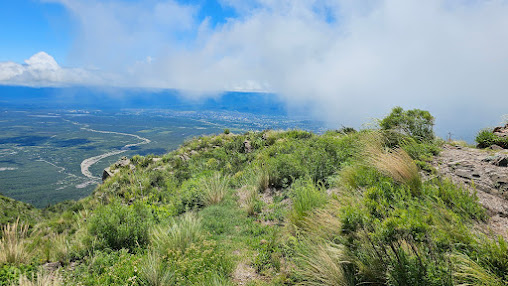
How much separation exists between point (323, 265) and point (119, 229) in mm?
4449

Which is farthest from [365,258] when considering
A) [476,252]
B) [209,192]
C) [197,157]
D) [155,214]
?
[197,157]

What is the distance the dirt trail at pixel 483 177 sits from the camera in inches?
118

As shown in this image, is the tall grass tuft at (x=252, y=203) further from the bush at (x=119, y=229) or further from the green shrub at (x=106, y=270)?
the green shrub at (x=106, y=270)

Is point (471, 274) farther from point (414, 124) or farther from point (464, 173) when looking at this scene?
point (414, 124)

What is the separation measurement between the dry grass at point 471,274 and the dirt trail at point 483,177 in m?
0.62

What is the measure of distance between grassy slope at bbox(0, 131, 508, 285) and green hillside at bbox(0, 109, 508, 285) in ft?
0.06

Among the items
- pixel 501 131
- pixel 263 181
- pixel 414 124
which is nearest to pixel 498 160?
pixel 414 124

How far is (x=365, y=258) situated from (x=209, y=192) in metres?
5.22

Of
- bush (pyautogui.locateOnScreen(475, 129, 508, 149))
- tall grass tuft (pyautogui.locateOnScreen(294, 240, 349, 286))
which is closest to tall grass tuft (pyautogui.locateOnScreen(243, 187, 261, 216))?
tall grass tuft (pyautogui.locateOnScreen(294, 240, 349, 286))

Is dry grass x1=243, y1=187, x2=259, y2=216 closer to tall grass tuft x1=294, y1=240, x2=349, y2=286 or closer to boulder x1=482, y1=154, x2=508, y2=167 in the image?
tall grass tuft x1=294, y1=240, x2=349, y2=286

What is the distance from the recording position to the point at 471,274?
6.92ft

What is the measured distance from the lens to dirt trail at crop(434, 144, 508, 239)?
3.00m

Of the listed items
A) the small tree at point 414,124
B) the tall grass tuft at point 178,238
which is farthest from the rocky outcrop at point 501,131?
the tall grass tuft at point 178,238

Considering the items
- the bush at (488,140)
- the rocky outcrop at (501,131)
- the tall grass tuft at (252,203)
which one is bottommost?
the tall grass tuft at (252,203)
